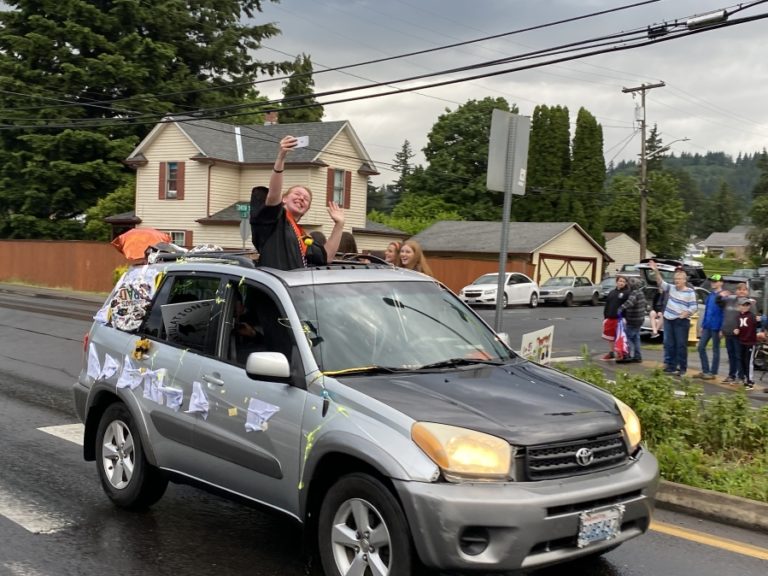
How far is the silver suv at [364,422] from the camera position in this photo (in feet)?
11.9

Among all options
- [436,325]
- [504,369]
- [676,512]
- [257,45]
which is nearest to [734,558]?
[676,512]

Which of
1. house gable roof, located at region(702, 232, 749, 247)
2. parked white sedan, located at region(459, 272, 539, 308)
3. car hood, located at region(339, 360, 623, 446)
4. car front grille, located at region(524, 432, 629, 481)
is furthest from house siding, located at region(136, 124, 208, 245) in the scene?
house gable roof, located at region(702, 232, 749, 247)

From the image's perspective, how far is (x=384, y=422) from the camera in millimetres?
3809

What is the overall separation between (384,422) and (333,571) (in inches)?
32.5

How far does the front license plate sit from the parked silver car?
113ft

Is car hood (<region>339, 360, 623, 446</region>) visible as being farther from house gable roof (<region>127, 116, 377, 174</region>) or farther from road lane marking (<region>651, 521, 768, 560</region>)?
house gable roof (<region>127, 116, 377, 174</region>)

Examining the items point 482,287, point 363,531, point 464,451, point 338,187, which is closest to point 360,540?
point 363,531

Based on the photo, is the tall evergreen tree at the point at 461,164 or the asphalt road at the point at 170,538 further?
the tall evergreen tree at the point at 461,164

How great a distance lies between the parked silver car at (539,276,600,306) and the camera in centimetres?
3788

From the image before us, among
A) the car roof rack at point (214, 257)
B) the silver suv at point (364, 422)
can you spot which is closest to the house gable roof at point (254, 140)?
the car roof rack at point (214, 257)

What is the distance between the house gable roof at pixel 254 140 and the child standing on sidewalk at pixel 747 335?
1019 inches

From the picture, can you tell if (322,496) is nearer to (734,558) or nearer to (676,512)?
(734,558)

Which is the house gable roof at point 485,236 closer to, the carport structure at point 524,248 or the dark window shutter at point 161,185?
the carport structure at point 524,248

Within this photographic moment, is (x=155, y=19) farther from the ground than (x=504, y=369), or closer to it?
farther from the ground
